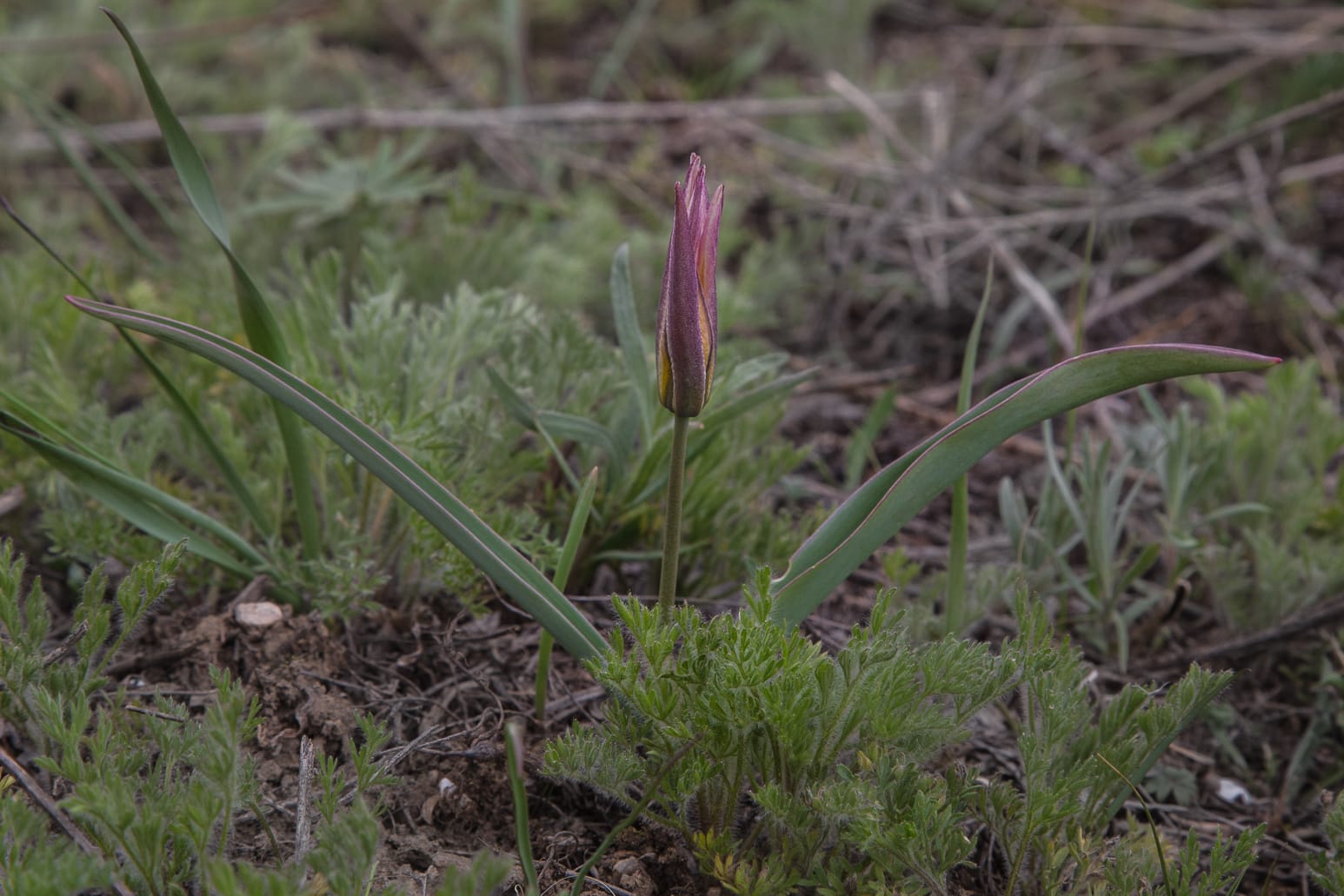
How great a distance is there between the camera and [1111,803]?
1.69 meters

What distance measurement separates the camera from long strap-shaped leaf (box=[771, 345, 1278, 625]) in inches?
57.7

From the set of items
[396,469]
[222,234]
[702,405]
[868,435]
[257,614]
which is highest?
[222,234]

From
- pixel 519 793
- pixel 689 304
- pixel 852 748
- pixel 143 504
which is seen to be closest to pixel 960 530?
pixel 852 748

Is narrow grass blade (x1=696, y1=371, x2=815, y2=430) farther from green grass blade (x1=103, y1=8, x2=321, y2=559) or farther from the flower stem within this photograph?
green grass blade (x1=103, y1=8, x2=321, y2=559)

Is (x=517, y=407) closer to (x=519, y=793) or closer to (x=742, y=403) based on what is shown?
(x=742, y=403)

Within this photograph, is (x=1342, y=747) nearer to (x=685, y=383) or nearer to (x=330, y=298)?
(x=685, y=383)

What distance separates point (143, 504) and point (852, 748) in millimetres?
1231

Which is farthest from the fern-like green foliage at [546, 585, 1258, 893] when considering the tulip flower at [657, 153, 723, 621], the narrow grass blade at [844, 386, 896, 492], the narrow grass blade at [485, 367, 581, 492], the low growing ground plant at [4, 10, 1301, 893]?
the narrow grass blade at [844, 386, 896, 492]

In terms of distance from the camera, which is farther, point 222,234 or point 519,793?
point 222,234

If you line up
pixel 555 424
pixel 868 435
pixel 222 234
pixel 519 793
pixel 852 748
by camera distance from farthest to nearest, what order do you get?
pixel 868 435
pixel 555 424
pixel 222 234
pixel 852 748
pixel 519 793

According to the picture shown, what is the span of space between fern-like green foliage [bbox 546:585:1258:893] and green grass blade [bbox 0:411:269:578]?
2.45ft

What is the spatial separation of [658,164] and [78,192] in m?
1.97

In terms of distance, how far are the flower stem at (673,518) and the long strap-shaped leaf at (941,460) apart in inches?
6.0

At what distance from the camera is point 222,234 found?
1756 mm
